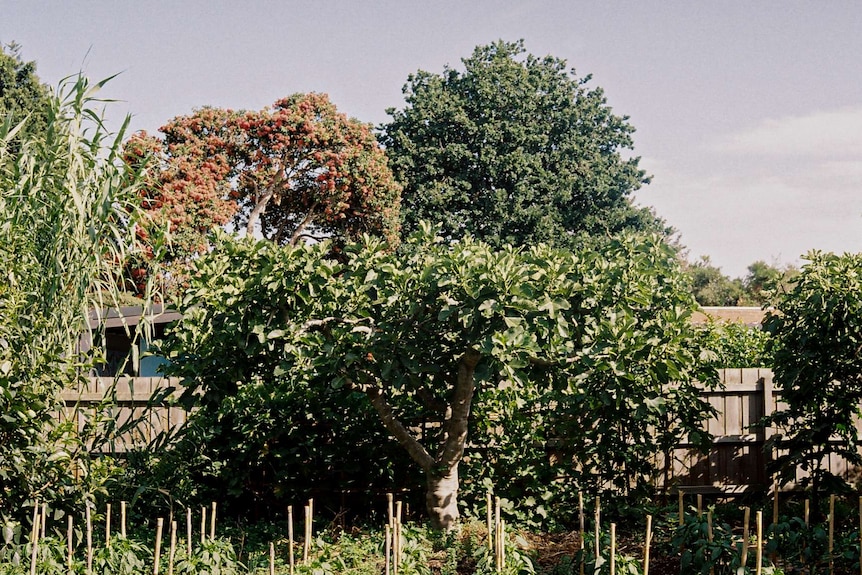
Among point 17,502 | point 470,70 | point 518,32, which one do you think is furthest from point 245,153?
point 17,502

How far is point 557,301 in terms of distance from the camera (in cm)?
444

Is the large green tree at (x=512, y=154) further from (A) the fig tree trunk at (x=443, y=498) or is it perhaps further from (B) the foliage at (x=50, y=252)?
(B) the foliage at (x=50, y=252)

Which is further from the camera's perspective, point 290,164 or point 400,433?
point 290,164

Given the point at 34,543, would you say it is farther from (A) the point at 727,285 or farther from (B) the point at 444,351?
(A) the point at 727,285

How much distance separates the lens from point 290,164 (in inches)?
733

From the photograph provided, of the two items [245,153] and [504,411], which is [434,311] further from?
[245,153]

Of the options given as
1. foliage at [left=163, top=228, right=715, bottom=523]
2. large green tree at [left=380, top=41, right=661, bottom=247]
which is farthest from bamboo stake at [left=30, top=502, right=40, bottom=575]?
large green tree at [left=380, top=41, right=661, bottom=247]

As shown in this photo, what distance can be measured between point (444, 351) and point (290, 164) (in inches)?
563

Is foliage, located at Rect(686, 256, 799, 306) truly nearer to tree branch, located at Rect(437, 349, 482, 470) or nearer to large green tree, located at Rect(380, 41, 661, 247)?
large green tree, located at Rect(380, 41, 661, 247)

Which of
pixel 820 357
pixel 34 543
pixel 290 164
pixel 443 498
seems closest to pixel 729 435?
pixel 820 357

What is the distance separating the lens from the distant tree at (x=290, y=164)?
17.2m

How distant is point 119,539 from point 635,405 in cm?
320

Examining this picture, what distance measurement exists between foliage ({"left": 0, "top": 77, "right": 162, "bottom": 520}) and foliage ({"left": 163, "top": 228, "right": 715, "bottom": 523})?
84 centimetres

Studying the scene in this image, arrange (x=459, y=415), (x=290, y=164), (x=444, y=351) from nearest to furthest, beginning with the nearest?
(x=444, y=351) → (x=459, y=415) → (x=290, y=164)
